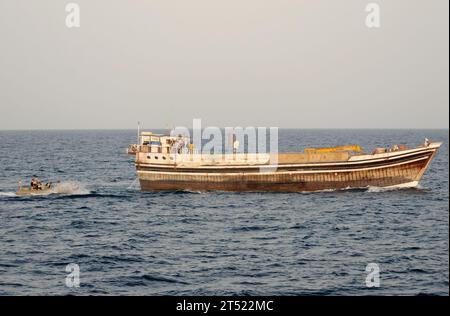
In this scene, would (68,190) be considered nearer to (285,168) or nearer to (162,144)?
(162,144)

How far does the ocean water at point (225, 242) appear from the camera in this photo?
103 ft

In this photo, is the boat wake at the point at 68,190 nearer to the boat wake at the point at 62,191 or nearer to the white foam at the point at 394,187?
the boat wake at the point at 62,191

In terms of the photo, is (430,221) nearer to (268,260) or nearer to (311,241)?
(311,241)

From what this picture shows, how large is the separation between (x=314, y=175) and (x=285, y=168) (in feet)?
10.2

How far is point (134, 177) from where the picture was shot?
291 ft

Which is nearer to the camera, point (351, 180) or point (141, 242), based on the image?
point (141, 242)

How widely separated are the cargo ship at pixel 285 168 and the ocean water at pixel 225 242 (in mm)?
1191

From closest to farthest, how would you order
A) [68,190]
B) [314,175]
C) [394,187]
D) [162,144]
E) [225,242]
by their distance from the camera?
[225,242] < [314,175] < [394,187] < [162,144] < [68,190]

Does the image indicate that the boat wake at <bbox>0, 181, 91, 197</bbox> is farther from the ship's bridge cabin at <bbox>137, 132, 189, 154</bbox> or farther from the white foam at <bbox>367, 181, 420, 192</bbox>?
the white foam at <bbox>367, 181, 420, 192</bbox>

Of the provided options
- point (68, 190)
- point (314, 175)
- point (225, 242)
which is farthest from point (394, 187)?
point (68, 190)

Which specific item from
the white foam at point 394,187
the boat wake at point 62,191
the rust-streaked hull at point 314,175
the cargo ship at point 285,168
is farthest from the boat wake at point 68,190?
the white foam at point 394,187

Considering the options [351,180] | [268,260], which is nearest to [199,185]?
[351,180]

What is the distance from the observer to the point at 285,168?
59938 millimetres
